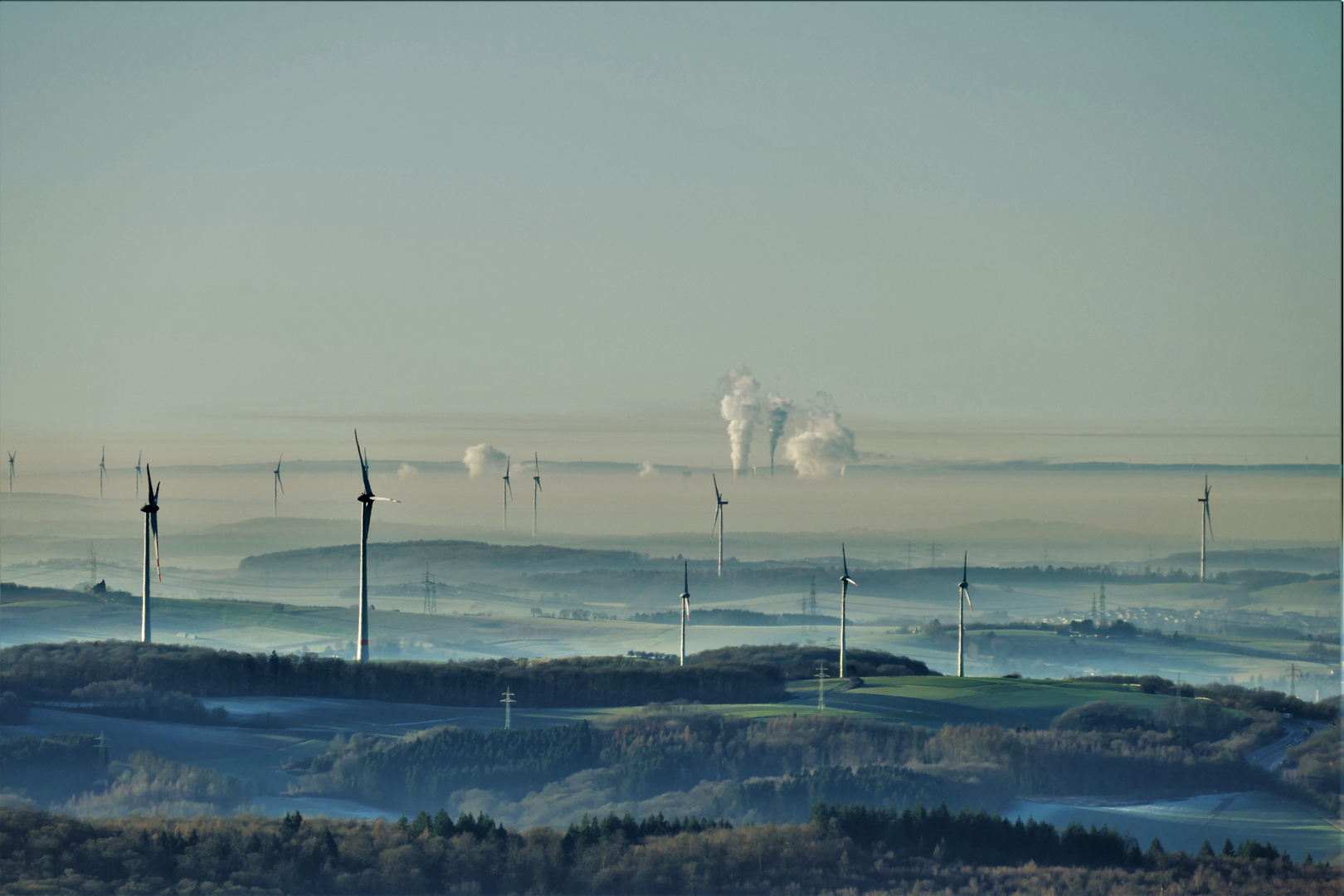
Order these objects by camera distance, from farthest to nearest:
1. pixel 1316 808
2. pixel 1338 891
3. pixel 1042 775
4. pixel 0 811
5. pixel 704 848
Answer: pixel 1042 775
pixel 1316 808
pixel 704 848
pixel 0 811
pixel 1338 891

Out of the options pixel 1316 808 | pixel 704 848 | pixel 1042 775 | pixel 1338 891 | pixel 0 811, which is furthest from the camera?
pixel 1042 775

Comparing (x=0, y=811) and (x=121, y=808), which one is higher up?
(x=0, y=811)

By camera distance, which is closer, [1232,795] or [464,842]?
[464,842]

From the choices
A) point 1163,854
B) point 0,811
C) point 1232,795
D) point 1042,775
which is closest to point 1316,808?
point 1232,795

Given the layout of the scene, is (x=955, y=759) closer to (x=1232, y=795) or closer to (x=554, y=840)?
(x=1232, y=795)

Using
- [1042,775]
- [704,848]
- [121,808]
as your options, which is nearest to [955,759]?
[1042,775]

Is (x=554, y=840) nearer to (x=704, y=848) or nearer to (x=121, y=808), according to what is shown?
(x=704, y=848)
